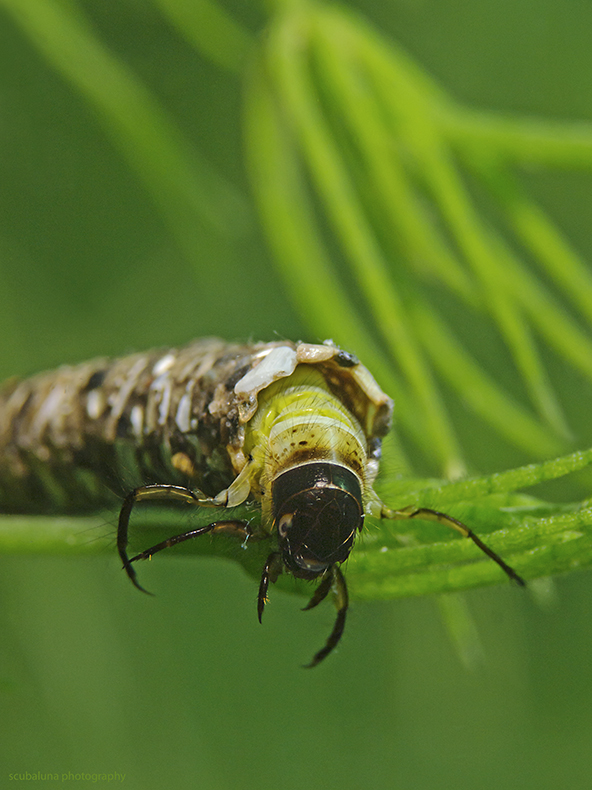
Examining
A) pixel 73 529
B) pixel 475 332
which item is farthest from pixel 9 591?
pixel 475 332

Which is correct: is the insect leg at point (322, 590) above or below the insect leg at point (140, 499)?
below

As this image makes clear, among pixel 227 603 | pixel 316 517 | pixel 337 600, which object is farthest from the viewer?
pixel 227 603

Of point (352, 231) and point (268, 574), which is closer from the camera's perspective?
point (268, 574)

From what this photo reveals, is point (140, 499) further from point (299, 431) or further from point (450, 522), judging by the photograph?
point (450, 522)

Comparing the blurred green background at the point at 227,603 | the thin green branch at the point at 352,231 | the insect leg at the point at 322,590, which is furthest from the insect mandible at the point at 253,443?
the blurred green background at the point at 227,603

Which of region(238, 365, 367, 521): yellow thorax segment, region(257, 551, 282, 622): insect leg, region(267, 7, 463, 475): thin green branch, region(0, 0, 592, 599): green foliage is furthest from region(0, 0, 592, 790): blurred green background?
region(257, 551, 282, 622): insect leg

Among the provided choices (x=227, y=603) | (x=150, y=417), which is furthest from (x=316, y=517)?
(x=227, y=603)

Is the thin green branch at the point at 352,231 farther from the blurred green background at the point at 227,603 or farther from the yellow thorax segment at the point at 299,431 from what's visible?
the blurred green background at the point at 227,603
